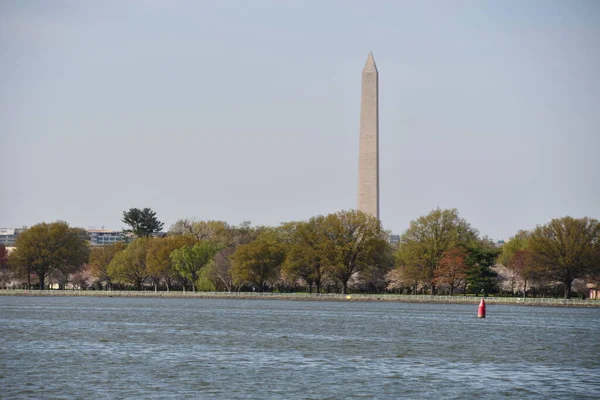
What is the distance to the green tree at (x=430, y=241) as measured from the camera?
112 m

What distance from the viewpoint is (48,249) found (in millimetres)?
139750

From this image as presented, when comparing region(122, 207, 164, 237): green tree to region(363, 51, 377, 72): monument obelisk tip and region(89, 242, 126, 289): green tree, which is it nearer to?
region(89, 242, 126, 289): green tree

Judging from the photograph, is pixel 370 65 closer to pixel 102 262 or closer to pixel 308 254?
pixel 308 254

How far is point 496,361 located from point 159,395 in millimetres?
17322

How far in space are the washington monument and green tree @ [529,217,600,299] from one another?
65.0 ft

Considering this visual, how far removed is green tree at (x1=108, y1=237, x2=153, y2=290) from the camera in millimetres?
134000

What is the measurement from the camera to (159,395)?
3262 cm

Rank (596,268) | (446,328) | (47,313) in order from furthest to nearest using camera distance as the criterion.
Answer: (596,268) → (47,313) → (446,328)

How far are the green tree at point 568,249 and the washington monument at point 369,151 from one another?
Result: 19.8 meters

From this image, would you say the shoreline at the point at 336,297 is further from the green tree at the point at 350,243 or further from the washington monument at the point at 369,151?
the washington monument at the point at 369,151

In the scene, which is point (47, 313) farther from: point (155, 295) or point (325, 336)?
point (155, 295)

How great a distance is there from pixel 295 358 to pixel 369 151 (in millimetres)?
75061

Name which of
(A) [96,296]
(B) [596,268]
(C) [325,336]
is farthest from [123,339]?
(A) [96,296]

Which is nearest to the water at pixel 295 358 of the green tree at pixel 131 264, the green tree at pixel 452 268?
the green tree at pixel 452 268
